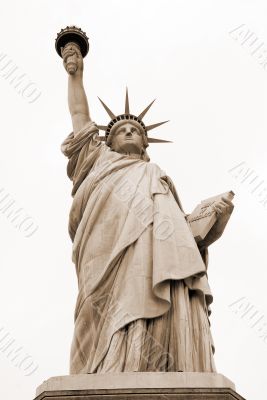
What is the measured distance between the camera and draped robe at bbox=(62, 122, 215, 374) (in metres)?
9.94

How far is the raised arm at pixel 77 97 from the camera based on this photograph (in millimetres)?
14109

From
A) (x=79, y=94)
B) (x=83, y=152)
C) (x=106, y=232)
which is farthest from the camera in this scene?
(x=79, y=94)

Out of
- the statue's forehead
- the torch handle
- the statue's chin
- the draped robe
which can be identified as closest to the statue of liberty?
the draped robe

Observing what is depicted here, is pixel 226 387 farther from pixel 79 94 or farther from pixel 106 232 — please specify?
pixel 79 94

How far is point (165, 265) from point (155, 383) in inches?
86.0

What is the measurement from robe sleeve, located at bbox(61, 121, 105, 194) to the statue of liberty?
65 millimetres

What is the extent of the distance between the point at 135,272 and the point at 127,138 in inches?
152

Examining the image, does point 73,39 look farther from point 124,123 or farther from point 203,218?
point 203,218

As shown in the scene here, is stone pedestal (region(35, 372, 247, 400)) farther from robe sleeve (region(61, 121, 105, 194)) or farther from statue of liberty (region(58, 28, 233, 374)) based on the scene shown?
robe sleeve (region(61, 121, 105, 194))

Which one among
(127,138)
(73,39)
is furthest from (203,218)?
(73,39)

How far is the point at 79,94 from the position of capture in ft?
47.3

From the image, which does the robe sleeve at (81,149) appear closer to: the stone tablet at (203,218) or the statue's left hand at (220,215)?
the stone tablet at (203,218)

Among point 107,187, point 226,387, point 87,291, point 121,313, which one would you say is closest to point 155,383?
point 226,387

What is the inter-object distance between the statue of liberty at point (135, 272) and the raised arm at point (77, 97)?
111 centimetres
